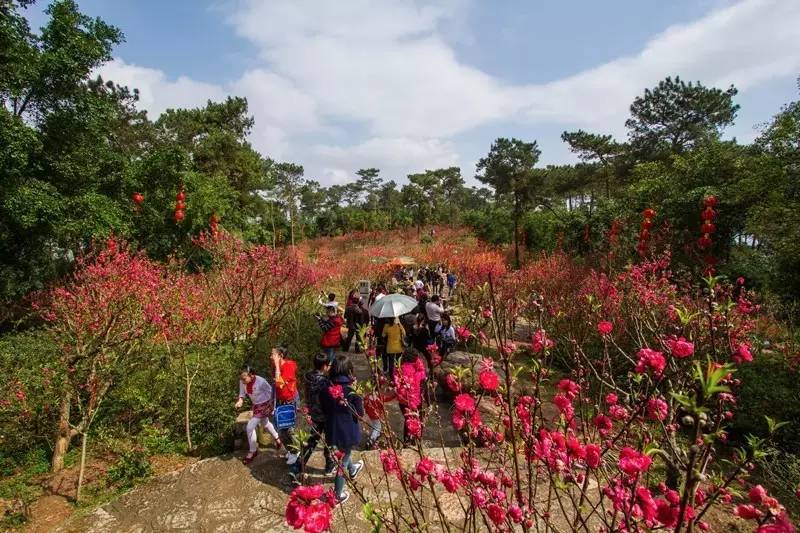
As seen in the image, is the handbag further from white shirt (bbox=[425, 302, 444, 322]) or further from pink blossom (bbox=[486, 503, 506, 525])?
pink blossom (bbox=[486, 503, 506, 525])

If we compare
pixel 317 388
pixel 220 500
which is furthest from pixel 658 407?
pixel 220 500

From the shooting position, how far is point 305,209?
5731 cm

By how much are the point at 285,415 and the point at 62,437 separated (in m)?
3.26

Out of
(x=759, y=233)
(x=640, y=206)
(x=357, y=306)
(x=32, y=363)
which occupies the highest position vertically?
(x=640, y=206)

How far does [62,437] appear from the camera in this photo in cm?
523

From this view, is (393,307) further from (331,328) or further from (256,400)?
(256,400)

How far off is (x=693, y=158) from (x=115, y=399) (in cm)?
1649

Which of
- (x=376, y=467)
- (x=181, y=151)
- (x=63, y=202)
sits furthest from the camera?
(x=181, y=151)

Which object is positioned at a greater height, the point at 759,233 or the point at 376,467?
the point at 759,233

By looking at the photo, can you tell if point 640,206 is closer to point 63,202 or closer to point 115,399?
point 115,399

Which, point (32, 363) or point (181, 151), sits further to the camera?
point (181, 151)

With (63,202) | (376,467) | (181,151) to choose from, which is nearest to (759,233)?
(376,467)

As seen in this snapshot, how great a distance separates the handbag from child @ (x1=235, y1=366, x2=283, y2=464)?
0.34ft

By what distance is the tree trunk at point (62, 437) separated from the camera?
5.09 m
